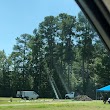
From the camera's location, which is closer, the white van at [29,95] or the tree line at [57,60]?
the white van at [29,95]

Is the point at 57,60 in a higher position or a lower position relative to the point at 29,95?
higher

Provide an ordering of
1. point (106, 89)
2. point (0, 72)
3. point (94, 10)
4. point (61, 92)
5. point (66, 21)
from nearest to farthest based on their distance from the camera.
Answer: point (94, 10) → point (106, 89) → point (61, 92) → point (66, 21) → point (0, 72)

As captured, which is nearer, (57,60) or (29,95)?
(29,95)

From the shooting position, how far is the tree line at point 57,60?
87312 millimetres

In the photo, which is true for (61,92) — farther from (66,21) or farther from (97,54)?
(66,21)

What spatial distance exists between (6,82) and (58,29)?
18.2 metres

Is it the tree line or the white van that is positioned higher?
the tree line

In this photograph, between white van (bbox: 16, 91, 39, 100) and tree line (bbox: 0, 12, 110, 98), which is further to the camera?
tree line (bbox: 0, 12, 110, 98)

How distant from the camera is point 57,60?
9056 cm

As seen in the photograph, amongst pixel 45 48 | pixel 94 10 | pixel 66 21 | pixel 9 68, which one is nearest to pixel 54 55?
pixel 45 48

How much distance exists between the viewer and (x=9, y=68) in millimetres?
99375

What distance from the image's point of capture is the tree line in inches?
3438

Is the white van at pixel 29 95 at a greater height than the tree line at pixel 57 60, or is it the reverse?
the tree line at pixel 57 60

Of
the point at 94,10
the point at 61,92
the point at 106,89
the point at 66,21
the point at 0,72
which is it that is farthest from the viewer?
the point at 0,72
